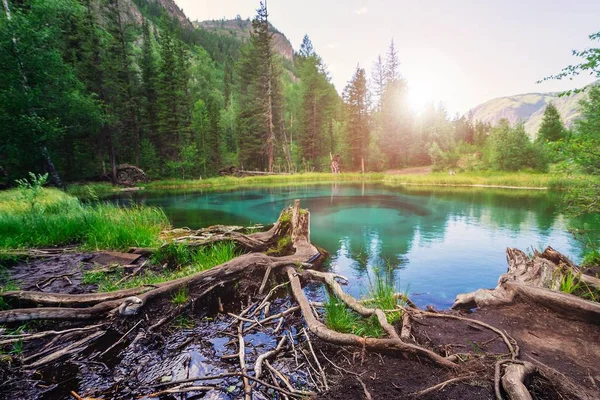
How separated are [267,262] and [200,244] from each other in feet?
7.35

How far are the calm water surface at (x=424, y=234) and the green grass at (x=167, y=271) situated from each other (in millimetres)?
3424

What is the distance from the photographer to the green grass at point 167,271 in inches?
191

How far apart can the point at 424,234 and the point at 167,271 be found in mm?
11190

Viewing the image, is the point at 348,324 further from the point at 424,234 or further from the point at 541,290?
the point at 424,234

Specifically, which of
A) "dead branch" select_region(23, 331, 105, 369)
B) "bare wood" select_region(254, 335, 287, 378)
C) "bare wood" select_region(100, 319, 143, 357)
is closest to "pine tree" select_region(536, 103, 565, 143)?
"bare wood" select_region(254, 335, 287, 378)

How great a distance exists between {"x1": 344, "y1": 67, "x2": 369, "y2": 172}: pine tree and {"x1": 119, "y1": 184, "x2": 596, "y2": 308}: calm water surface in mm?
29327

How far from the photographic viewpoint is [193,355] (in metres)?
3.47

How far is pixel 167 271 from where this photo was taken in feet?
19.9

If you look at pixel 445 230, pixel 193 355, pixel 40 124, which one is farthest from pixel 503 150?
pixel 40 124

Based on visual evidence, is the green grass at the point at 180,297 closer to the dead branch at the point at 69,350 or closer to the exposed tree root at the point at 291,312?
the exposed tree root at the point at 291,312

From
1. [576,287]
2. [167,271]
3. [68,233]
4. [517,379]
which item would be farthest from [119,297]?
[576,287]

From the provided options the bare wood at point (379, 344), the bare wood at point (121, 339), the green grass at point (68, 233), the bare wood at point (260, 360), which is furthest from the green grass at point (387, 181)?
the bare wood at point (379, 344)

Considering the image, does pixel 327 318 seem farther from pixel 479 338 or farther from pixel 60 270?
pixel 60 270

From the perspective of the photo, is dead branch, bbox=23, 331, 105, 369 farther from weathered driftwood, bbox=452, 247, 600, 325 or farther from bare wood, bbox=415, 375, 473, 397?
weathered driftwood, bbox=452, 247, 600, 325
